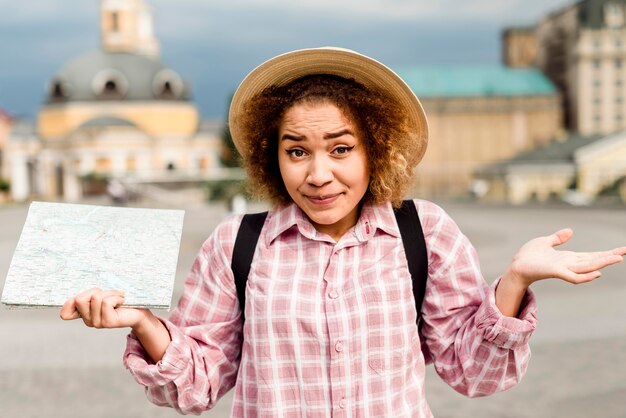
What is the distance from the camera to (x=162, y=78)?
57.6m

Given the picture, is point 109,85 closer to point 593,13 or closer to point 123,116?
point 123,116

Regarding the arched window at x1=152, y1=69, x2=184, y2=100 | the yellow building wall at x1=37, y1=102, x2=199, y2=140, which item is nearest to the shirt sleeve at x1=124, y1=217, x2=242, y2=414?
the yellow building wall at x1=37, y1=102, x2=199, y2=140

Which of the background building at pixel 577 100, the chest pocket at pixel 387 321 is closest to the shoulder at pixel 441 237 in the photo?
the chest pocket at pixel 387 321

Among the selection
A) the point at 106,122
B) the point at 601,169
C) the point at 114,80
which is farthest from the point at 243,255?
the point at 114,80

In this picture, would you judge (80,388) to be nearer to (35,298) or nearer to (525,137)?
(35,298)

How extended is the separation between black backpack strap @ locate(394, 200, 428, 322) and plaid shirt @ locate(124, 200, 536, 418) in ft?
0.06

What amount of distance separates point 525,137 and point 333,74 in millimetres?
47251

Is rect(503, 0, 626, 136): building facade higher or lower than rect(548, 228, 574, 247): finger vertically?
higher

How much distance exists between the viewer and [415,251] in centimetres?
209

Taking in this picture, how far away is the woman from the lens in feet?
6.48

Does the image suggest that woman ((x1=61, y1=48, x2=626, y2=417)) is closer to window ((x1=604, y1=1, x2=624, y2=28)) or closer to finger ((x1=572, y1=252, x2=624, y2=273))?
finger ((x1=572, y1=252, x2=624, y2=273))

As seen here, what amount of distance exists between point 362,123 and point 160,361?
78 centimetres

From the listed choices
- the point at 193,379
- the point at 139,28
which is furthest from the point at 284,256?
the point at 139,28

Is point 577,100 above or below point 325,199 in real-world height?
above
